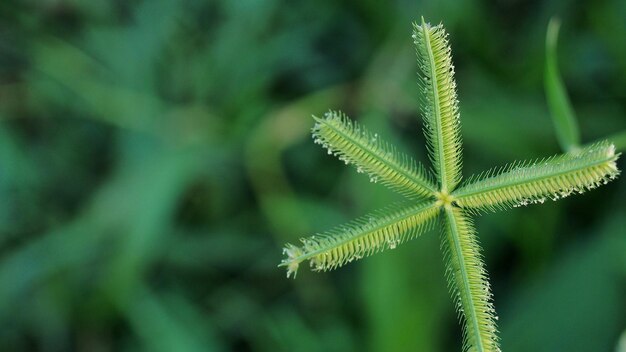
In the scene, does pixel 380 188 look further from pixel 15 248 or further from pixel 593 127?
pixel 15 248

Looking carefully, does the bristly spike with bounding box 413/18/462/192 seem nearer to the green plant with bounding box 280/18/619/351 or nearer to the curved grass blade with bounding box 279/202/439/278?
the green plant with bounding box 280/18/619/351

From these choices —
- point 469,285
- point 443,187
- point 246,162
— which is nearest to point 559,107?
Result: point 443,187

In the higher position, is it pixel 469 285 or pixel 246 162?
pixel 246 162

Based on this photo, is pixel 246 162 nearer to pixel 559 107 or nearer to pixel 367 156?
pixel 559 107

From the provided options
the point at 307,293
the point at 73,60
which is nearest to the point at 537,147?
the point at 307,293

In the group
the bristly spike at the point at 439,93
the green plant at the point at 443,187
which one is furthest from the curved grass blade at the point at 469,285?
the bristly spike at the point at 439,93

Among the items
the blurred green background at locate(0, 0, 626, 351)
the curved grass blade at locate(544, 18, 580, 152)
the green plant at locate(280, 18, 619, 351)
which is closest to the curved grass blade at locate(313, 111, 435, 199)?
the green plant at locate(280, 18, 619, 351)

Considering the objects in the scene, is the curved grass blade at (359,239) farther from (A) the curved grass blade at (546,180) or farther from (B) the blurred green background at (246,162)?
(B) the blurred green background at (246,162)
